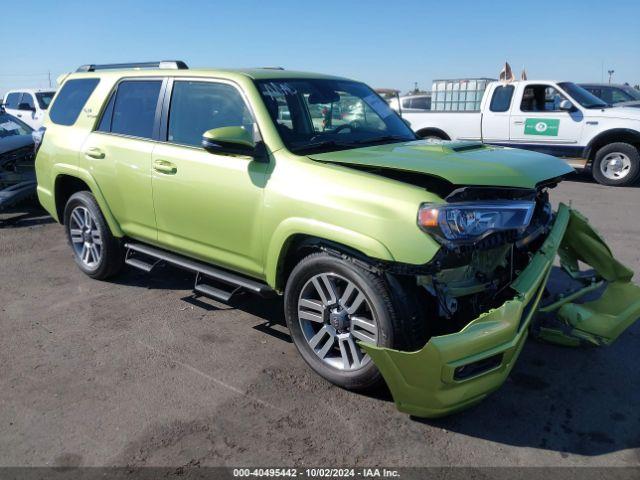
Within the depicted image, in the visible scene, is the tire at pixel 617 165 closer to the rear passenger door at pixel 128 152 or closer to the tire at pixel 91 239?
the rear passenger door at pixel 128 152

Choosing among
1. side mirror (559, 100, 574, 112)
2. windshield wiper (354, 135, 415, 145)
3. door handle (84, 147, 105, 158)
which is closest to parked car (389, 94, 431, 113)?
side mirror (559, 100, 574, 112)

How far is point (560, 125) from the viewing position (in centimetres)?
1057

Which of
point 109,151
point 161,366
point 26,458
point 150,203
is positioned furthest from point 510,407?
point 109,151

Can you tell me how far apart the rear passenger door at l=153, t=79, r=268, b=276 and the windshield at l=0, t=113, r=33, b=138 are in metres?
5.45

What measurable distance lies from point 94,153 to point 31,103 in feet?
42.6

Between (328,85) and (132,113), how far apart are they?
1.68 metres

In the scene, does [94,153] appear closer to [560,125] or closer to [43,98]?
[560,125]

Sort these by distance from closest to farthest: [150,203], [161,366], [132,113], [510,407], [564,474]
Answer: [564,474], [510,407], [161,366], [150,203], [132,113]

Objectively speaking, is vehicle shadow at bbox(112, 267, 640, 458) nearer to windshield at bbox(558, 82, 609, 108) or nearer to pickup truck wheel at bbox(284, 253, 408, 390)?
pickup truck wheel at bbox(284, 253, 408, 390)

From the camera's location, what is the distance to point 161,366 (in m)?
3.72

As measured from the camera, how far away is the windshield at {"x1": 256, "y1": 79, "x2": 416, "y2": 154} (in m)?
3.84

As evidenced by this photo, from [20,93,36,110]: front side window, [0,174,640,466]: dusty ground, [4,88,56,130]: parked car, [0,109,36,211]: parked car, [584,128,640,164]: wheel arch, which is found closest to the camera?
[0,174,640,466]: dusty ground

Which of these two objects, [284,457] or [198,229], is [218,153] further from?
[284,457]

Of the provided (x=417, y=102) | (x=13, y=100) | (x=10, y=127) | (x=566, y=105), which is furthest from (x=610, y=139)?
(x=13, y=100)
